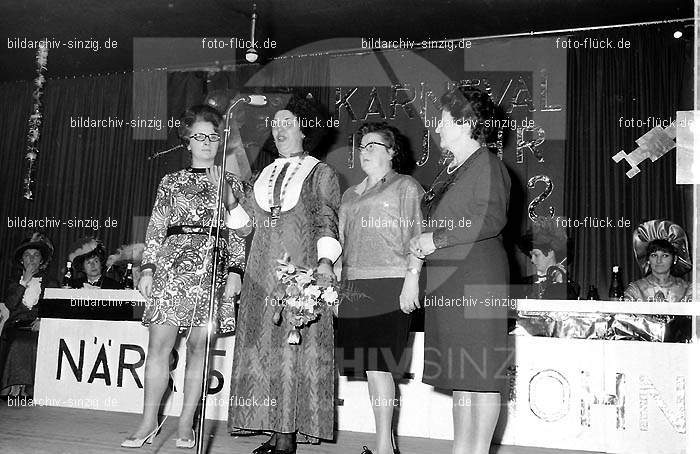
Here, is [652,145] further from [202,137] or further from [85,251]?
[85,251]

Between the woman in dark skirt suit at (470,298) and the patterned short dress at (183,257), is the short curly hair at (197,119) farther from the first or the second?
the woman in dark skirt suit at (470,298)

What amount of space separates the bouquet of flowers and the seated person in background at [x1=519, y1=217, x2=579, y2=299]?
2.57 metres

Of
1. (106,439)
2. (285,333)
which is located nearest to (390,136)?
(285,333)

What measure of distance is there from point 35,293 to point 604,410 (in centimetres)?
505

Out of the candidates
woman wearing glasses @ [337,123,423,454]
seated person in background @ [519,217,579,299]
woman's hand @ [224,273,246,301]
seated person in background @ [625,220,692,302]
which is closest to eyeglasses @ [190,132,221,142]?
woman's hand @ [224,273,246,301]

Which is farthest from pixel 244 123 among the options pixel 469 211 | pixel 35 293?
pixel 35 293

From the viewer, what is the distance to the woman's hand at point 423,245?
91.3 inches

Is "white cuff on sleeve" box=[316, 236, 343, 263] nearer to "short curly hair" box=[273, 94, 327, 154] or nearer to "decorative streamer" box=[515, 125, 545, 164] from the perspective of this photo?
"short curly hair" box=[273, 94, 327, 154]

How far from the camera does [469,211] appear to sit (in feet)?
7.35

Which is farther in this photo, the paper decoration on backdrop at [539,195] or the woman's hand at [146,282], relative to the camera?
the paper decoration on backdrop at [539,195]

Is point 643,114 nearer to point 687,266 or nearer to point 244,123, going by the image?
point 687,266

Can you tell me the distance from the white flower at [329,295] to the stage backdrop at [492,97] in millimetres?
2699

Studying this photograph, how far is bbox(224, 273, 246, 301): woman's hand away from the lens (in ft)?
10.6

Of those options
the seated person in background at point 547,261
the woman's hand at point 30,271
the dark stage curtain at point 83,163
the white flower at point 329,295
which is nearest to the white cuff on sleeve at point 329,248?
the white flower at point 329,295
